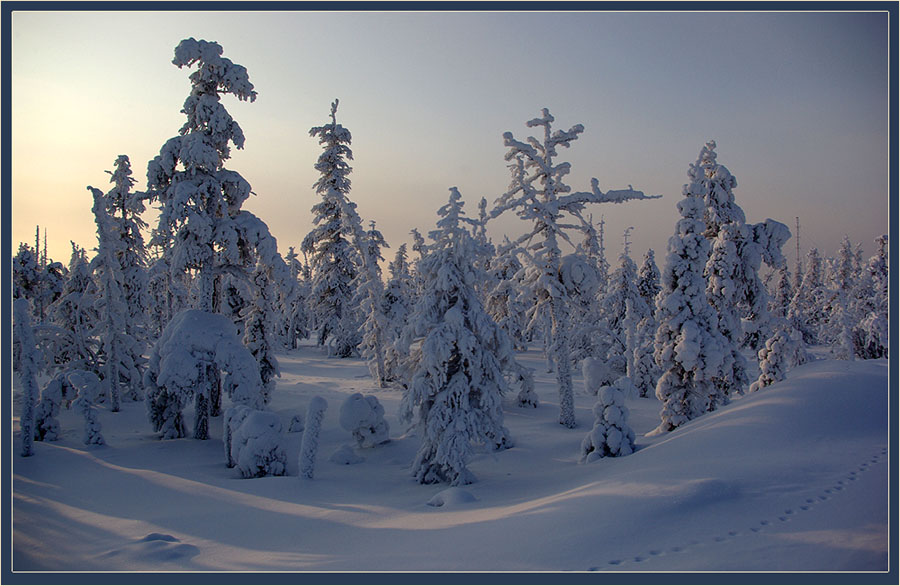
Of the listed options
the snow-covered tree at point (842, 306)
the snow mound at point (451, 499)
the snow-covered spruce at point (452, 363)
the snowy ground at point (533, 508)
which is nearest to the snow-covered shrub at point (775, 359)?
the snowy ground at point (533, 508)

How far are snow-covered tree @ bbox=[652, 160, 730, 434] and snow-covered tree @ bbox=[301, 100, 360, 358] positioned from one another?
59.4 ft

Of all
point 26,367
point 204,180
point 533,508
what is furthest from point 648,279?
point 26,367

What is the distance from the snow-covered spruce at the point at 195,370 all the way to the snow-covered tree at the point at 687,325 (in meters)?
14.5

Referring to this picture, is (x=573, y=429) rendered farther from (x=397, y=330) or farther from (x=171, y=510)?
(x=171, y=510)

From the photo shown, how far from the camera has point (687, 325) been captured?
18266mm

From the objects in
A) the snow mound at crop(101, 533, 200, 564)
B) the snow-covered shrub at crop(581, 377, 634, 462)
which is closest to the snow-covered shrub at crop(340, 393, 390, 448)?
the snow-covered shrub at crop(581, 377, 634, 462)

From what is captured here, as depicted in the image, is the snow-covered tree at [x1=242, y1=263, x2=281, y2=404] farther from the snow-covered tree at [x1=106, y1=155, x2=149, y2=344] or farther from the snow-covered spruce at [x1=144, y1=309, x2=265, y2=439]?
the snow-covered tree at [x1=106, y1=155, x2=149, y2=344]

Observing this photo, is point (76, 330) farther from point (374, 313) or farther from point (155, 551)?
point (155, 551)

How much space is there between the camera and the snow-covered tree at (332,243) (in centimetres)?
3103

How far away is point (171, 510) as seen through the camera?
1024 centimetres

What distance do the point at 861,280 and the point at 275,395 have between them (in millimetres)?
55743

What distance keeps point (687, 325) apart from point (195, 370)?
16.7 meters

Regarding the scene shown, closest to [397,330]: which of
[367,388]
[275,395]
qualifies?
[367,388]

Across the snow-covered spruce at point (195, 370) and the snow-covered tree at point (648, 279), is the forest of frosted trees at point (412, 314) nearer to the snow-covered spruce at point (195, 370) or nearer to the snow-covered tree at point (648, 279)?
the snow-covered spruce at point (195, 370)
